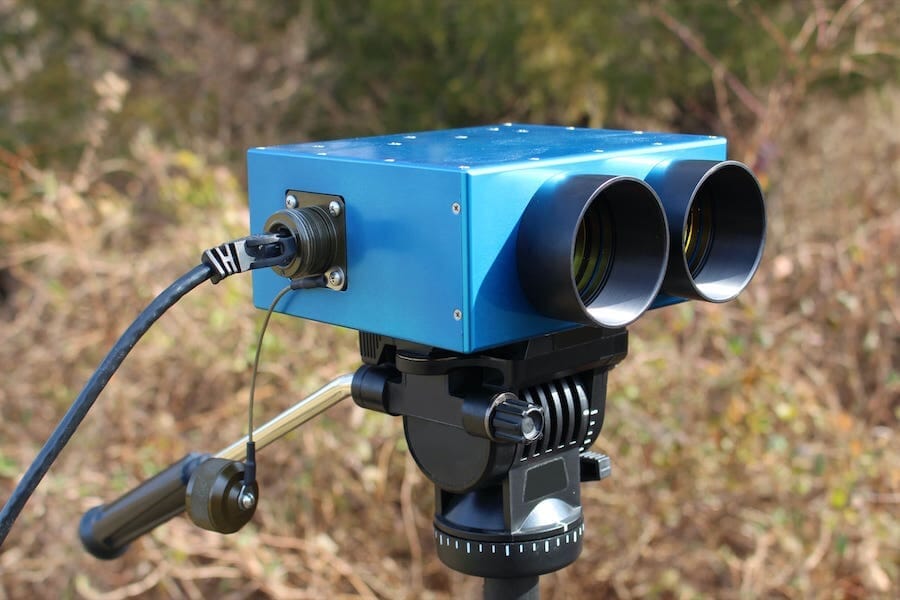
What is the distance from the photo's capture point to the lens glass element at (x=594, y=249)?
111 cm

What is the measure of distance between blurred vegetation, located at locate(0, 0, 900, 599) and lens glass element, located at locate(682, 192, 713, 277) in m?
0.76

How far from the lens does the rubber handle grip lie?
1306 millimetres

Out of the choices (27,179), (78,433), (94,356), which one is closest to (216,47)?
(27,179)

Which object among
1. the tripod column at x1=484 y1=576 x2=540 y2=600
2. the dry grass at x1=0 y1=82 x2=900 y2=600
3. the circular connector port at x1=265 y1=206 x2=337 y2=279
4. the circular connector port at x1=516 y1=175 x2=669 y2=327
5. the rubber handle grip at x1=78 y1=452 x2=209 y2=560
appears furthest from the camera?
the dry grass at x1=0 y1=82 x2=900 y2=600

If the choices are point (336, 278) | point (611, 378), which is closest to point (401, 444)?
point (611, 378)

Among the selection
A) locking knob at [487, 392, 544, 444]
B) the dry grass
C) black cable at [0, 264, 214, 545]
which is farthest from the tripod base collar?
the dry grass

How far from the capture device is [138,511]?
53.3 inches

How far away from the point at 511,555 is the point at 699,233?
394mm

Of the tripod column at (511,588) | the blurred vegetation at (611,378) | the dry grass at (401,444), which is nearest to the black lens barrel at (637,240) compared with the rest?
the tripod column at (511,588)

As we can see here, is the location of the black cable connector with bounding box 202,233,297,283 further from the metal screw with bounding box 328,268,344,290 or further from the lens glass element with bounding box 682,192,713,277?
the lens glass element with bounding box 682,192,713,277

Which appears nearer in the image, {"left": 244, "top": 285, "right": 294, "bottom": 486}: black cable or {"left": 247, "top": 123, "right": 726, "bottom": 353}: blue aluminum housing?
{"left": 247, "top": 123, "right": 726, "bottom": 353}: blue aluminum housing

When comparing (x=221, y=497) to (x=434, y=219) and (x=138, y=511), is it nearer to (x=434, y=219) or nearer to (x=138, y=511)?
(x=138, y=511)

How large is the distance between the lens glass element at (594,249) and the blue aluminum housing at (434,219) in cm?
4

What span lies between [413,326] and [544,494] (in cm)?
26
